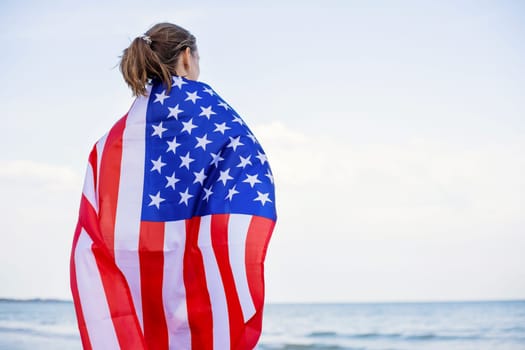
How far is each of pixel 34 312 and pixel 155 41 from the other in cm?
1942

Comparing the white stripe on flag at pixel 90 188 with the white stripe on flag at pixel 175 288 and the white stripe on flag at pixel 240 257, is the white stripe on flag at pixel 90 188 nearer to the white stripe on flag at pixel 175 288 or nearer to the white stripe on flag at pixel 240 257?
the white stripe on flag at pixel 175 288

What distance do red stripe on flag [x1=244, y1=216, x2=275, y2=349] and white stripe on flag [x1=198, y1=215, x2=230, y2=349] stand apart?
3.4 inches

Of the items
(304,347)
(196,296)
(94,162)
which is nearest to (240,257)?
(196,296)

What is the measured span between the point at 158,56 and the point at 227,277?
0.96m

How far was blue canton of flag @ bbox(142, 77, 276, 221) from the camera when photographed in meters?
2.59

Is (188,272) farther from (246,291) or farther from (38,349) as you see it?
(38,349)

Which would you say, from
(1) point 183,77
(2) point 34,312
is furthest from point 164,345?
(2) point 34,312

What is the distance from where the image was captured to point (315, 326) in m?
19.4

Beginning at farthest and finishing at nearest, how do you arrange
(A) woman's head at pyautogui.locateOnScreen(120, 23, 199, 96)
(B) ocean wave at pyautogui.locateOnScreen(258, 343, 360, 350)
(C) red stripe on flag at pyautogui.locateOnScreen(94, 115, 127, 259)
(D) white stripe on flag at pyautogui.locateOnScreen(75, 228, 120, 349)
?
1. (B) ocean wave at pyautogui.locateOnScreen(258, 343, 360, 350)
2. (A) woman's head at pyautogui.locateOnScreen(120, 23, 199, 96)
3. (C) red stripe on flag at pyautogui.locateOnScreen(94, 115, 127, 259)
4. (D) white stripe on flag at pyautogui.locateOnScreen(75, 228, 120, 349)

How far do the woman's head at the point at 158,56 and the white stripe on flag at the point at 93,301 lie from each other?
0.70m

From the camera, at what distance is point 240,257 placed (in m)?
2.53

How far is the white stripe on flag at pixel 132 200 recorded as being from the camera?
2.59 meters

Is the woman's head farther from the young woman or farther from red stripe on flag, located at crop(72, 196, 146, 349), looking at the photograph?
red stripe on flag, located at crop(72, 196, 146, 349)

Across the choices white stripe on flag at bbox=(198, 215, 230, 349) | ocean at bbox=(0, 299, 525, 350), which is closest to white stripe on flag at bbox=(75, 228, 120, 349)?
white stripe on flag at bbox=(198, 215, 230, 349)
